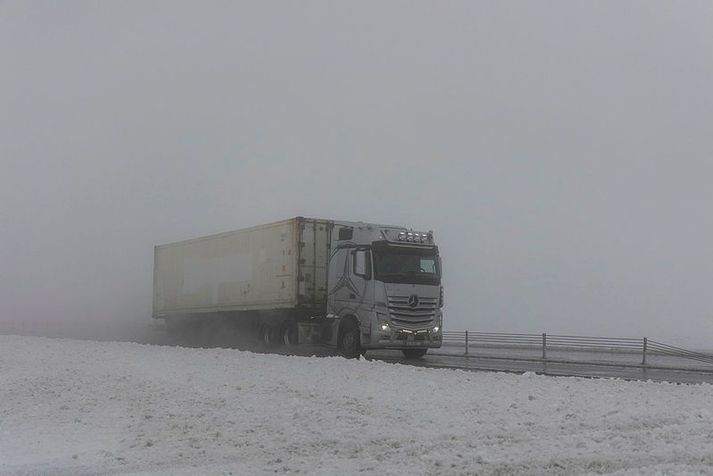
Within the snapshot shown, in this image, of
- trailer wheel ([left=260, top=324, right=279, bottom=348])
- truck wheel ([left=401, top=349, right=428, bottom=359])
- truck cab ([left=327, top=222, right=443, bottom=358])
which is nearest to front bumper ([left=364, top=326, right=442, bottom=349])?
truck cab ([left=327, top=222, right=443, bottom=358])

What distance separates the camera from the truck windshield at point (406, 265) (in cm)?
2122

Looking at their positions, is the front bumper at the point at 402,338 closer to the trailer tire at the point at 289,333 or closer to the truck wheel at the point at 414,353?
the truck wheel at the point at 414,353

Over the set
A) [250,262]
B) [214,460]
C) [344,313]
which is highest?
[250,262]

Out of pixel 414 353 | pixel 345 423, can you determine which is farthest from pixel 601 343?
pixel 345 423

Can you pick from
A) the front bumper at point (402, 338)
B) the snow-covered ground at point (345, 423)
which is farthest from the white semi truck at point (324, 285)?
the snow-covered ground at point (345, 423)

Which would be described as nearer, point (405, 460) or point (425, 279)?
point (405, 460)

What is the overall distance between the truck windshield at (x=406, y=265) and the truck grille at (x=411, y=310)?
563mm

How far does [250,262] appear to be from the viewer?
2686 centimetres

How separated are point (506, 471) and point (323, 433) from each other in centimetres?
266

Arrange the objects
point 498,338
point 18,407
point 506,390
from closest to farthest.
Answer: point 18,407 < point 506,390 < point 498,338

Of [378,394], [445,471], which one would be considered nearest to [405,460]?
[445,471]

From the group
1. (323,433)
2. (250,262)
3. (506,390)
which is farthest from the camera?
(250,262)

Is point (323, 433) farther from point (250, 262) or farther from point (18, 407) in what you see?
point (250, 262)

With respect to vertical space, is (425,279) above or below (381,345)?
above
